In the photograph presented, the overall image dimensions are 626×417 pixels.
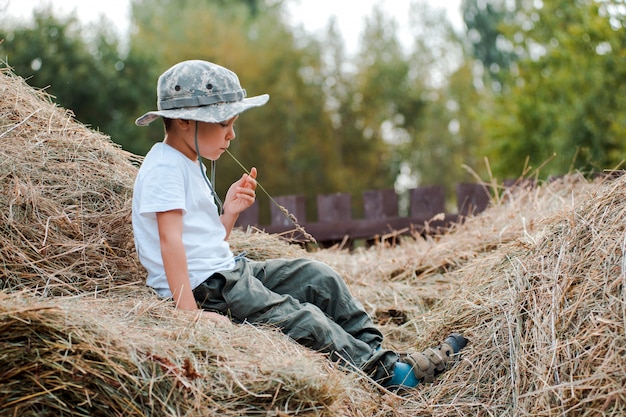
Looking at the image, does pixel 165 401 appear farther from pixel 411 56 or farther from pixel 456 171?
pixel 411 56

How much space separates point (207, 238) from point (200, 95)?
1.99 feet

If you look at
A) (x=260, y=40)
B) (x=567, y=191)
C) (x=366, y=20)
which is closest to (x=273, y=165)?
(x=260, y=40)

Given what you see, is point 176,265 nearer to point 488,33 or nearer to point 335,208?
point 335,208

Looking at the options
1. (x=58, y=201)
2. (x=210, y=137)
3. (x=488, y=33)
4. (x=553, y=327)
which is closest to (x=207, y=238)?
(x=210, y=137)

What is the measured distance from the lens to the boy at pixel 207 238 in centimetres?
317

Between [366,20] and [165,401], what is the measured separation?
98.3 feet

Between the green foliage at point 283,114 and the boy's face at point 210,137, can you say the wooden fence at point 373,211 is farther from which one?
the green foliage at point 283,114

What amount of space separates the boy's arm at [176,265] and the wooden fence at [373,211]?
3.88 meters

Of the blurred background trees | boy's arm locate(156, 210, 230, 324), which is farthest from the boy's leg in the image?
the blurred background trees

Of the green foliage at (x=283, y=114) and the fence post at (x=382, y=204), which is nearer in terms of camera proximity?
the fence post at (x=382, y=204)

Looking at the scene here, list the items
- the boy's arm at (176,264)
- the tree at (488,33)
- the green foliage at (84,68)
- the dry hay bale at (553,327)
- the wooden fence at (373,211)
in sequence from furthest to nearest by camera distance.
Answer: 1. the tree at (488,33)
2. the green foliage at (84,68)
3. the wooden fence at (373,211)
4. the boy's arm at (176,264)
5. the dry hay bale at (553,327)

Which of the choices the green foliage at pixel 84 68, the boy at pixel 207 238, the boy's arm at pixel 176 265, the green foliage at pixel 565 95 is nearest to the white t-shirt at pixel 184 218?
the boy at pixel 207 238

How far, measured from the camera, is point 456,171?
94.5 feet

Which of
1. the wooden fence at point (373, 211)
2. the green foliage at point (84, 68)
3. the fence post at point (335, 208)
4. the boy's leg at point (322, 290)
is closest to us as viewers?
the boy's leg at point (322, 290)
